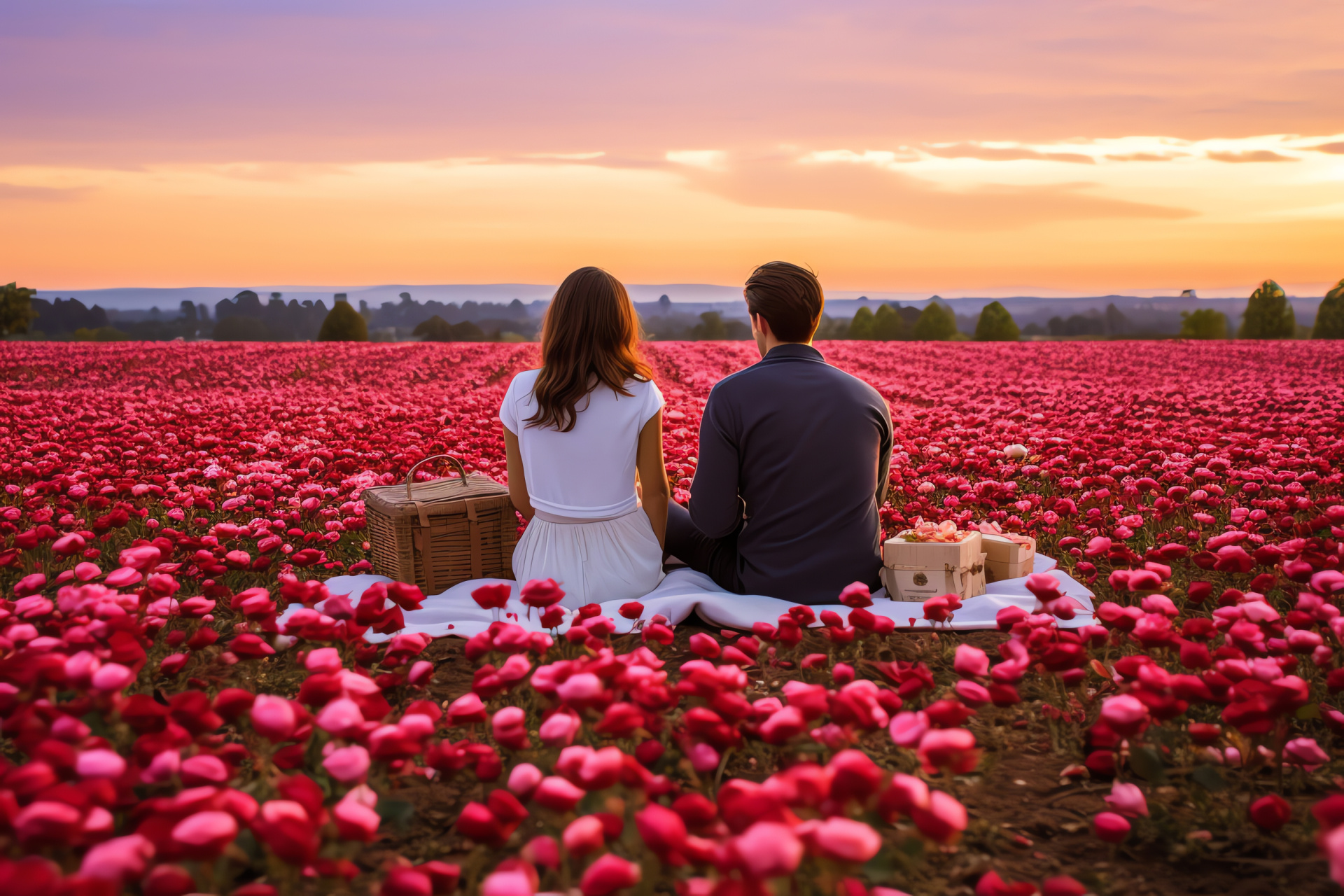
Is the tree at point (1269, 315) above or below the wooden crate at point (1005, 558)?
above

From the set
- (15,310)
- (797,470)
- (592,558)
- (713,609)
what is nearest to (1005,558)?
(797,470)

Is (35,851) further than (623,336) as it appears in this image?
No

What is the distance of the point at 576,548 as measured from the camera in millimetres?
4406

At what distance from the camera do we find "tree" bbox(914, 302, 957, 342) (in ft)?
211

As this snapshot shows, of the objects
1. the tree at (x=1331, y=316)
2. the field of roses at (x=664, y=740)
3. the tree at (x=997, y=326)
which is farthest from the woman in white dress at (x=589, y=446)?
the tree at (x=1331, y=316)

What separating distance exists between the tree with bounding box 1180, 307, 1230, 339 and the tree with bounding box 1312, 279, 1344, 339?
682cm

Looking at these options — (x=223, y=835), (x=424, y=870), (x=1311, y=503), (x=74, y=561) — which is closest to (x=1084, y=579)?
(x=1311, y=503)

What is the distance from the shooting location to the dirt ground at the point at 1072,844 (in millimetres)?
2150

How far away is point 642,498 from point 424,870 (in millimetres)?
2979

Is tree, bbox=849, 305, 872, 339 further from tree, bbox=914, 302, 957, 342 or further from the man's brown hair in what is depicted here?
the man's brown hair

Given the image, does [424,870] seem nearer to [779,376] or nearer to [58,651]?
[58,651]

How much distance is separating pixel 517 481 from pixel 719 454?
3.76 ft

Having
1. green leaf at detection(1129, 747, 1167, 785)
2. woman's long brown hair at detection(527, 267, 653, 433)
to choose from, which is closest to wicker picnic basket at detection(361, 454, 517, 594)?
woman's long brown hair at detection(527, 267, 653, 433)

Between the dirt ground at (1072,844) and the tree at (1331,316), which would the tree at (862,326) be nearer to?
the tree at (1331,316)
